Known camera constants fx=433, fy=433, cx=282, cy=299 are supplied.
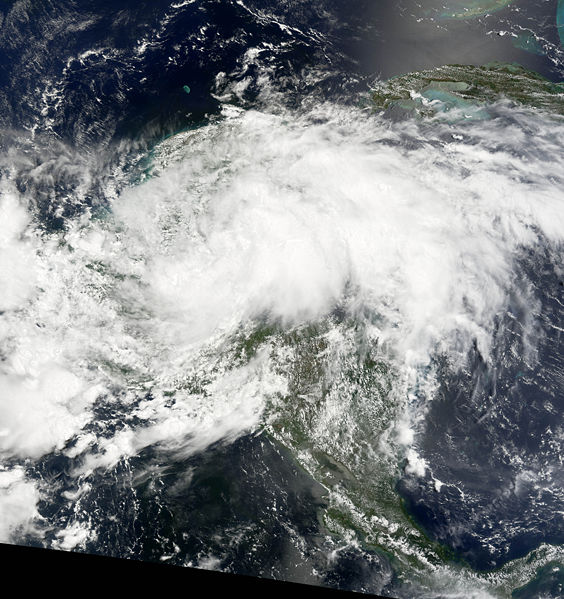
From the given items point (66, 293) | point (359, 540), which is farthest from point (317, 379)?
point (66, 293)

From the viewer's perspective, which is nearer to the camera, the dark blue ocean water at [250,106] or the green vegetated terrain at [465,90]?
the dark blue ocean water at [250,106]

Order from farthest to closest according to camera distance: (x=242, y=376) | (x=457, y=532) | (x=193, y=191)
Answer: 1. (x=193, y=191)
2. (x=242, y=376)
3. (x=457, y=532)

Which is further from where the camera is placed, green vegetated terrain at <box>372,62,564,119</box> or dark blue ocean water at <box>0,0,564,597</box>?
green vegetated terrain at <box>372,62,564,119</box>

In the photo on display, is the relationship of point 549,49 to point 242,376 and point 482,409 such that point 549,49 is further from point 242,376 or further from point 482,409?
point 242,376

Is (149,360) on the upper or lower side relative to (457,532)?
upper

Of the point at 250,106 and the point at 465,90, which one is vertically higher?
the point at 465,90

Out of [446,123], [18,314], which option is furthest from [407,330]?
[18,314]

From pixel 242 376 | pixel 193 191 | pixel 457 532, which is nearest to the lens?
pixel 457 532

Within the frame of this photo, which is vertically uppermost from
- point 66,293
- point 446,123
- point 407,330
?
point 446,123

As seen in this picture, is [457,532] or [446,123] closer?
[457,532]
